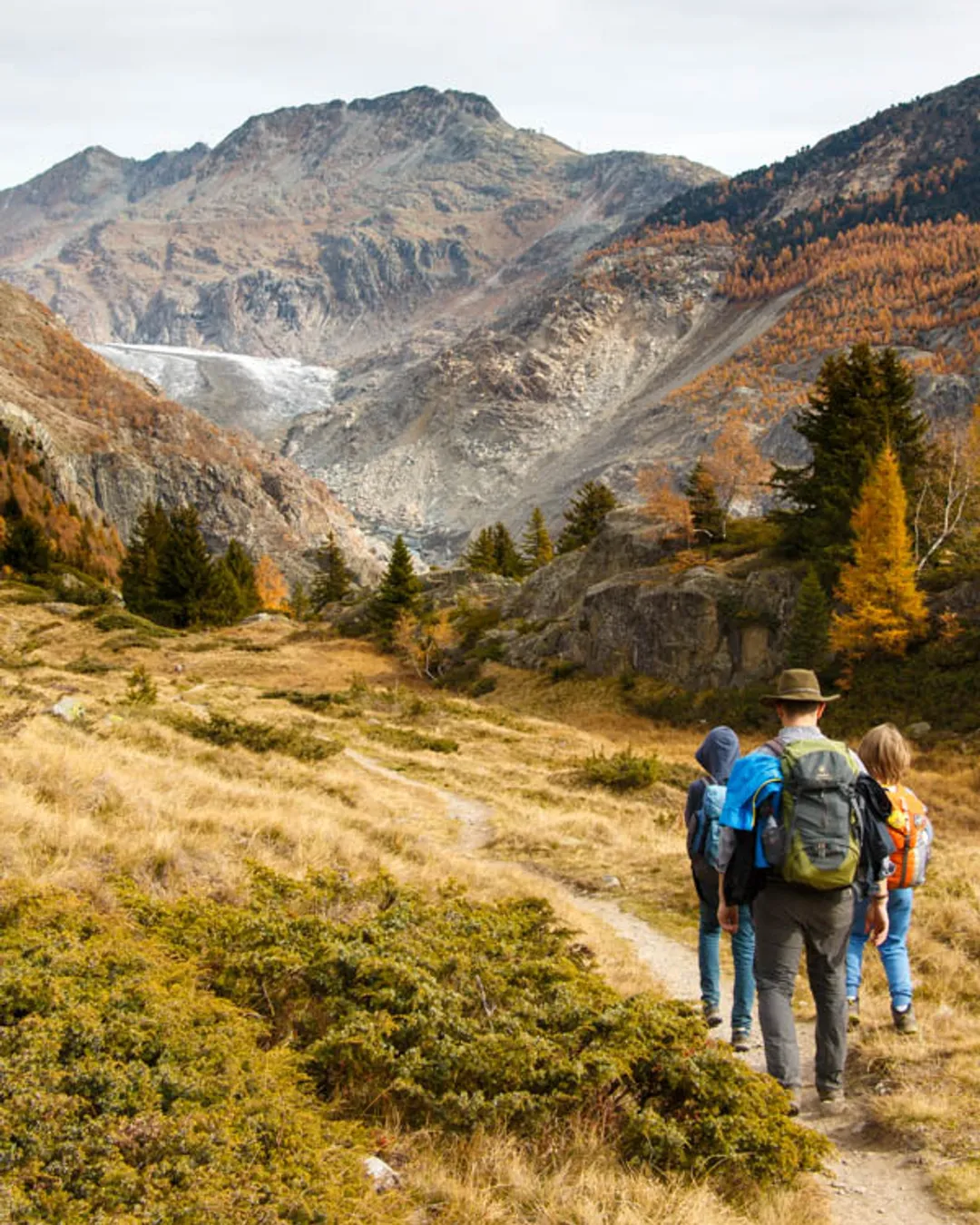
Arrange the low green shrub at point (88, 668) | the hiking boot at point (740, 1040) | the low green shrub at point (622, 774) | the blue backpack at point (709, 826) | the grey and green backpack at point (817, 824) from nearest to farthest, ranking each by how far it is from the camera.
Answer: the grey and green backpack at point (817, 824)
the hiking boot at point (740, 1040)
the blue backpack at point (709, 826)
the low green shrub at point (622, 774)
the low green shrub at point (88, 668)

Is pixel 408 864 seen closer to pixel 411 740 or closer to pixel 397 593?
pixel 411 740

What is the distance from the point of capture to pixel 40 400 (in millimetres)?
135750

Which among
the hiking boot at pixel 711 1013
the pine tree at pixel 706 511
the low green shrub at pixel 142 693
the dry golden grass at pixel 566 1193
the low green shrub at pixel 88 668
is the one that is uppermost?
the pine tree at pixel 706 511

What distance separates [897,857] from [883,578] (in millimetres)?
27915

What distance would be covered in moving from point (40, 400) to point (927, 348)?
6237 inches

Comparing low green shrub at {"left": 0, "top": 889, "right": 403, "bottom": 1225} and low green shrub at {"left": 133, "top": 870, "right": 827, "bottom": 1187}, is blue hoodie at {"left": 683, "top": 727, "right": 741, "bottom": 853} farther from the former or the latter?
low green shrub at {"left": 0, "top": 889, "right": 403, "bottom": 1225}

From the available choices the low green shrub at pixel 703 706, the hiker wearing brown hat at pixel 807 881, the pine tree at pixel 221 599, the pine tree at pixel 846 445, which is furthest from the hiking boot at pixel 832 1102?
the pine tree at pixel 221 599

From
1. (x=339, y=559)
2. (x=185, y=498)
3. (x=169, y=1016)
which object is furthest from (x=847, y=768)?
(x=185, y=498)

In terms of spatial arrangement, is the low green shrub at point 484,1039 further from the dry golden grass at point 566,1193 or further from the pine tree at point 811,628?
the pine tree at point 811,628

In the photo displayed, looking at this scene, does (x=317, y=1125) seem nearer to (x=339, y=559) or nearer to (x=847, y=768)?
(x=847, y=768)

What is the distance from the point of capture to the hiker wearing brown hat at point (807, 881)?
5562mm

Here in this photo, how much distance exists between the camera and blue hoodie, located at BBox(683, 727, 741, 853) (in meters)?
7.73

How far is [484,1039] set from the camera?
5.07 metres

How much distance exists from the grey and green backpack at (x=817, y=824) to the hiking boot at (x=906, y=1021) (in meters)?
2.71
